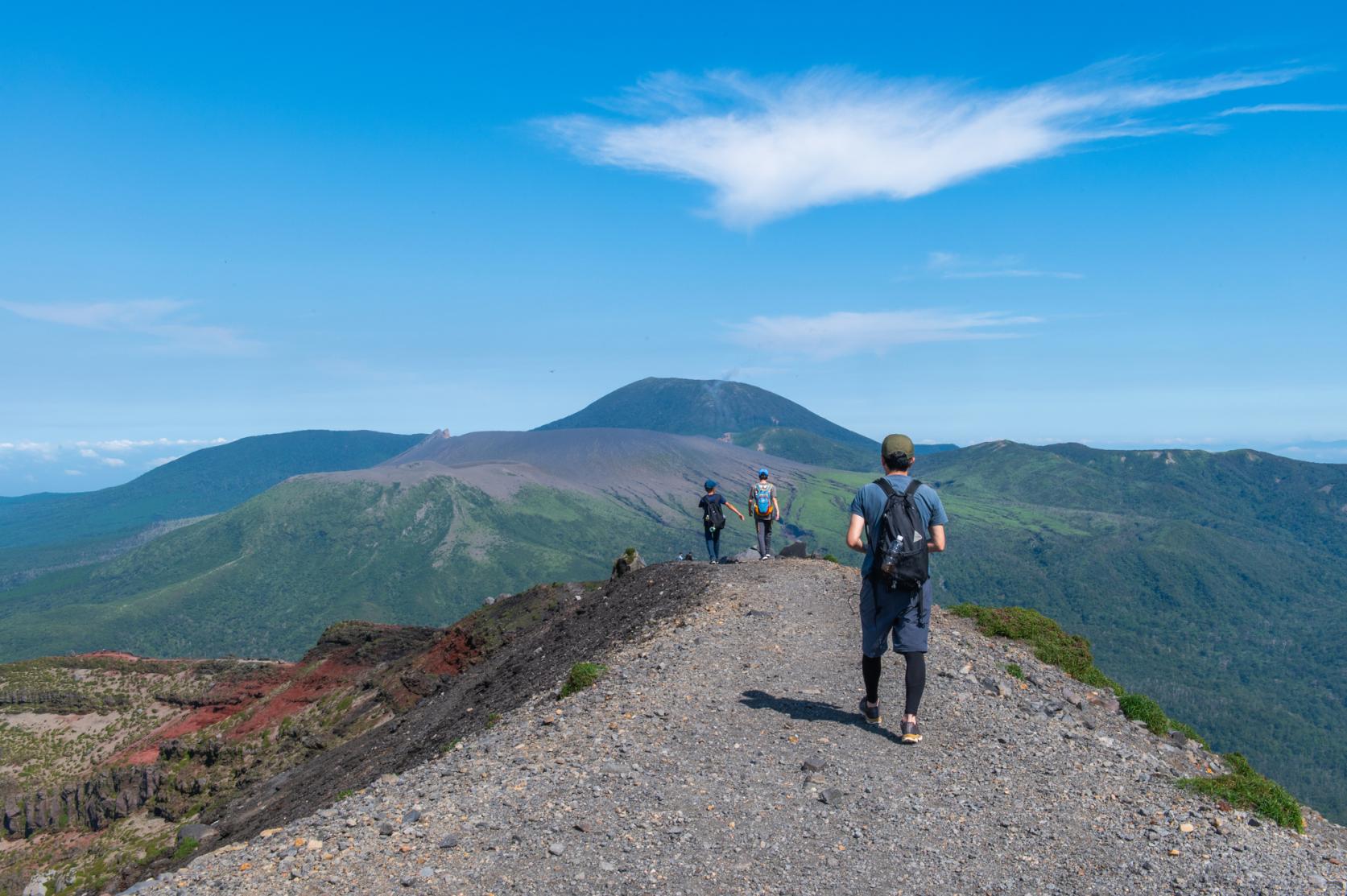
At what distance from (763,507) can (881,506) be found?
1060cm

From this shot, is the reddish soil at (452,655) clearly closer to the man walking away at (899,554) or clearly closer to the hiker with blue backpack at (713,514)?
the hiker with blue backpack at (713,514)

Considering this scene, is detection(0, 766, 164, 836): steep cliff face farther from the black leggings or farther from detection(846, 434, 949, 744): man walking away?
detection(846, 434, 949, 744): man walking away

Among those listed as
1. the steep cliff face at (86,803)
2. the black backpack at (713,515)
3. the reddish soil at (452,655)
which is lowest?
the steep cliff face at (86,803)

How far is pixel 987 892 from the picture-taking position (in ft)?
22.4

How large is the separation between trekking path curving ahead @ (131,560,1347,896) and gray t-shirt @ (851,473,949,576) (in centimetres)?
255

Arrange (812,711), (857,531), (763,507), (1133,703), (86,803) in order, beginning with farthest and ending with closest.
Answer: (86,803) → (763,507) → (1133,703) → (812,711) → (857,531)

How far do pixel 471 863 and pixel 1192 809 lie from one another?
7248mm

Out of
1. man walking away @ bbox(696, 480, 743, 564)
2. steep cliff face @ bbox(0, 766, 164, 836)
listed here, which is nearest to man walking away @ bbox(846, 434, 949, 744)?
man walking away @ bbox(696, 480, 743, 564)

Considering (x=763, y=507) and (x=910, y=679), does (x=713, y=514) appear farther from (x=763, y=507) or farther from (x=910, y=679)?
(x=910, y=679)

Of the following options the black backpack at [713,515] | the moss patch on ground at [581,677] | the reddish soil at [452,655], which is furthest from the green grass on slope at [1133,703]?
the reddish soil at [452,655]

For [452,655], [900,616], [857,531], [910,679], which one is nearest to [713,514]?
[910,679]

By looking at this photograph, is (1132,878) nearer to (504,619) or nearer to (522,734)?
(522,734)

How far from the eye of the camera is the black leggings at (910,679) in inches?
371

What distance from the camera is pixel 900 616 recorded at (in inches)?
368
